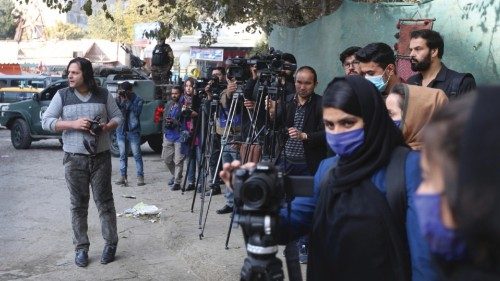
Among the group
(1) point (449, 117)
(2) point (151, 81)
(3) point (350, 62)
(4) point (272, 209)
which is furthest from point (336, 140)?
(2) point (151, 81)

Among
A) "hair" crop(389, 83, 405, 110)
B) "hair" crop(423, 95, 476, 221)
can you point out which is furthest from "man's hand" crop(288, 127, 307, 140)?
"hair" crop(423, 95, 476, 221)

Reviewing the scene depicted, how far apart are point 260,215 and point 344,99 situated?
1.70 feet

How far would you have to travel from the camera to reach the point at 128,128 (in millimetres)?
10531

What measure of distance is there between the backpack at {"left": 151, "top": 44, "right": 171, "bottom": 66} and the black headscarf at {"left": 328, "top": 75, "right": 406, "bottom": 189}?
12.0 meters

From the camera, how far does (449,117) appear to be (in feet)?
4.36

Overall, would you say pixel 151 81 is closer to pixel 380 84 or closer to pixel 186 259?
pixel 186 259

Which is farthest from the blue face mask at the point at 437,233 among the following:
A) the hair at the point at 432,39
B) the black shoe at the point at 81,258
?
the black shoe at the point at 81,258

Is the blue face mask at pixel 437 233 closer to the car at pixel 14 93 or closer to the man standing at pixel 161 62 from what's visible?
the man standing at pixel 161 62

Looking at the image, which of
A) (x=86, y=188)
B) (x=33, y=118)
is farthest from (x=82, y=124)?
(x=33, y=118)

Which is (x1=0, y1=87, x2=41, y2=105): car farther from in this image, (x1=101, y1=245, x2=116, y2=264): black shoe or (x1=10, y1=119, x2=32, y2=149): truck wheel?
(x1=101, y1=245, x2=116, y2=264): black shoe

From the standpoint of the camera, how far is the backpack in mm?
14039

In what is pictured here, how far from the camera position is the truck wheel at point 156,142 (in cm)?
1518

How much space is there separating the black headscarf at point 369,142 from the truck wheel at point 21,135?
14697 mm

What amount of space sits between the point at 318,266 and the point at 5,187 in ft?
29.3
